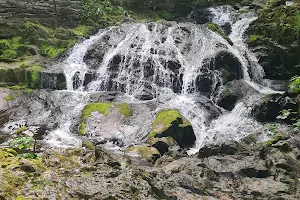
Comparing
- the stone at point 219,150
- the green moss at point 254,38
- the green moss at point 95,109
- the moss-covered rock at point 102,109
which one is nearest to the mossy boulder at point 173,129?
the moss-covered rock at point 102,109

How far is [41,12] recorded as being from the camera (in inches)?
1021

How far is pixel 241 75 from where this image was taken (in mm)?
18281

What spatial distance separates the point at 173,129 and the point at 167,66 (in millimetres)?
6486

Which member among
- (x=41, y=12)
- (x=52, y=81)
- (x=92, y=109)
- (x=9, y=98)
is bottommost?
(x=9, y=98)

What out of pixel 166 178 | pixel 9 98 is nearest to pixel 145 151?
pixel 166 178

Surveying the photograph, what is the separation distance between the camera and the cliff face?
2400cm

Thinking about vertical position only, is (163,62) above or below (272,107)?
above

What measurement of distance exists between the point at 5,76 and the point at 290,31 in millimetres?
16526

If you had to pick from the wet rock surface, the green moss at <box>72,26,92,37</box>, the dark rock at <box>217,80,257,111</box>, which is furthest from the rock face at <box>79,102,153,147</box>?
the green moss at <box>72,26,92,37</box>

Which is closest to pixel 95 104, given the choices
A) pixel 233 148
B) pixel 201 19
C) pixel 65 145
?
pixel 65 145

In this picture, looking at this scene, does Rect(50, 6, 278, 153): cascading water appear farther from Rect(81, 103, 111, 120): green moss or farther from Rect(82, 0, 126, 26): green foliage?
Rect(82, 0, 126, 26): green foliage

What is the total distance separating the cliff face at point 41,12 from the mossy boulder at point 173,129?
1452 centimetres

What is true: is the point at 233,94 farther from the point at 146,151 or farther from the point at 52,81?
the point at 52,81

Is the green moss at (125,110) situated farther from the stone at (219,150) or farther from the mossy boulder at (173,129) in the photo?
the stone at (219,150)
